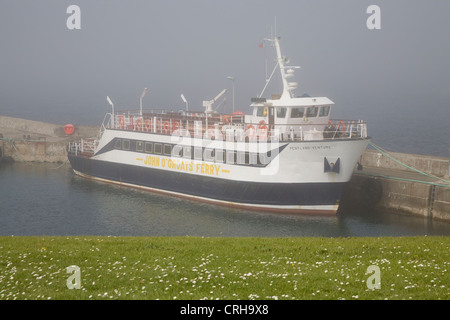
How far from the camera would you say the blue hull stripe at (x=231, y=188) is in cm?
3328

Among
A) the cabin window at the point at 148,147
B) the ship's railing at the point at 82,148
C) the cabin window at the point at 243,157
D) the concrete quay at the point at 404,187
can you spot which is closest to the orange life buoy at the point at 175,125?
the cabin window at the point at 148,147

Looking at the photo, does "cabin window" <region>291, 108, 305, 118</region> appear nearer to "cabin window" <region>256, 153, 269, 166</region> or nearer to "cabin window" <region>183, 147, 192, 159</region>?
"cabin window" <region>256, 153, 269, 166</region>

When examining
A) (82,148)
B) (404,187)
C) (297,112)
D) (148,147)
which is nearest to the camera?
(404,187)

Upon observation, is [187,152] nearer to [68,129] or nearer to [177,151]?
[177,151]

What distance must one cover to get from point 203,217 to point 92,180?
16.3m

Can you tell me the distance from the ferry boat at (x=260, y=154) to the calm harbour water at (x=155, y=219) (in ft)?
3.69

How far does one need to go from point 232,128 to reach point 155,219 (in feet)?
27.6

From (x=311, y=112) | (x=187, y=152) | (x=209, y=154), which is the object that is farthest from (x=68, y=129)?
(x=311, y=112)

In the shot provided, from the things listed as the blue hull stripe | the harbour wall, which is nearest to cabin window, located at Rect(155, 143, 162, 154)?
the blue hull stripe

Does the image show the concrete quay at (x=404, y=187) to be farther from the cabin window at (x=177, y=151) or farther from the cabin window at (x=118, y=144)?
the cabin window at (x=118, y=144)

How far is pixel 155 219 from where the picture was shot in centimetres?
3331

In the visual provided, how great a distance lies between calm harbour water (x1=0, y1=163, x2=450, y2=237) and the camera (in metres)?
30.2

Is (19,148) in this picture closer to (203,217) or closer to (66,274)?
(203,217)

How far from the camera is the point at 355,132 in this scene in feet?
109
